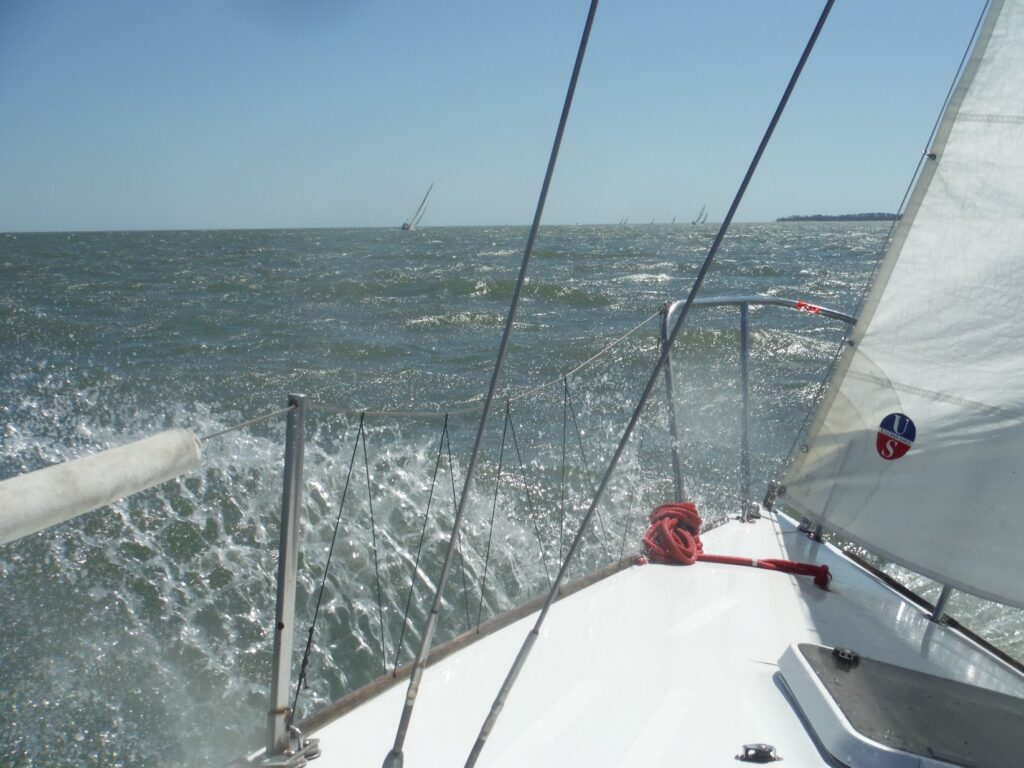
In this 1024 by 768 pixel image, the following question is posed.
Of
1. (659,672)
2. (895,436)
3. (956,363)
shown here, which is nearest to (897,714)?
(659,672)

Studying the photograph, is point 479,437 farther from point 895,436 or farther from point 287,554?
point 895,436

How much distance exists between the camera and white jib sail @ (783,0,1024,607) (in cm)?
210

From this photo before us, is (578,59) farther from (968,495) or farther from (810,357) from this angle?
(810,357)

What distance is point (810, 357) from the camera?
10016 millimetres

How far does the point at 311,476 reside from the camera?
5.41 meters

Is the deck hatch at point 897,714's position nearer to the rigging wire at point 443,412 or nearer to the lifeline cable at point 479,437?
the lifeline cable at point 479,437

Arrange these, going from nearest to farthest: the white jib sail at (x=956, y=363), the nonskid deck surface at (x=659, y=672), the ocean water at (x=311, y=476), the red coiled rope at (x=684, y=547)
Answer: the nonskid deck surface at (x=659, y=672) → the white jib sail at (x=956, y=363) → the red coiled rope at (x=684, y=547) → the ocean water at (x=311, y=476)

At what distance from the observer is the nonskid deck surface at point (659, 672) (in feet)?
5.64

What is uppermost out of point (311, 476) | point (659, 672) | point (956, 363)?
point (956, 363)

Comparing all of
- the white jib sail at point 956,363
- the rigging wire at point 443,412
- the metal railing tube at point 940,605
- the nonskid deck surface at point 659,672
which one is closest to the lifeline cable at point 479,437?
the nonskid deck surface at point 659,672

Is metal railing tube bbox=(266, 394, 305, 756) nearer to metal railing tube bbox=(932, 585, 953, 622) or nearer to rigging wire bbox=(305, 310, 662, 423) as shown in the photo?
rigging wire bbox=(305, 310, 662, 423)

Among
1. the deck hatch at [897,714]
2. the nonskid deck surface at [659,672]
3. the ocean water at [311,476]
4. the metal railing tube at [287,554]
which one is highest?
the metal railing tube at [287,554]

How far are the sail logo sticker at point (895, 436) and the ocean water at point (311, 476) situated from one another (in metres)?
0.82

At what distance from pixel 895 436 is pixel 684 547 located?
81cm
